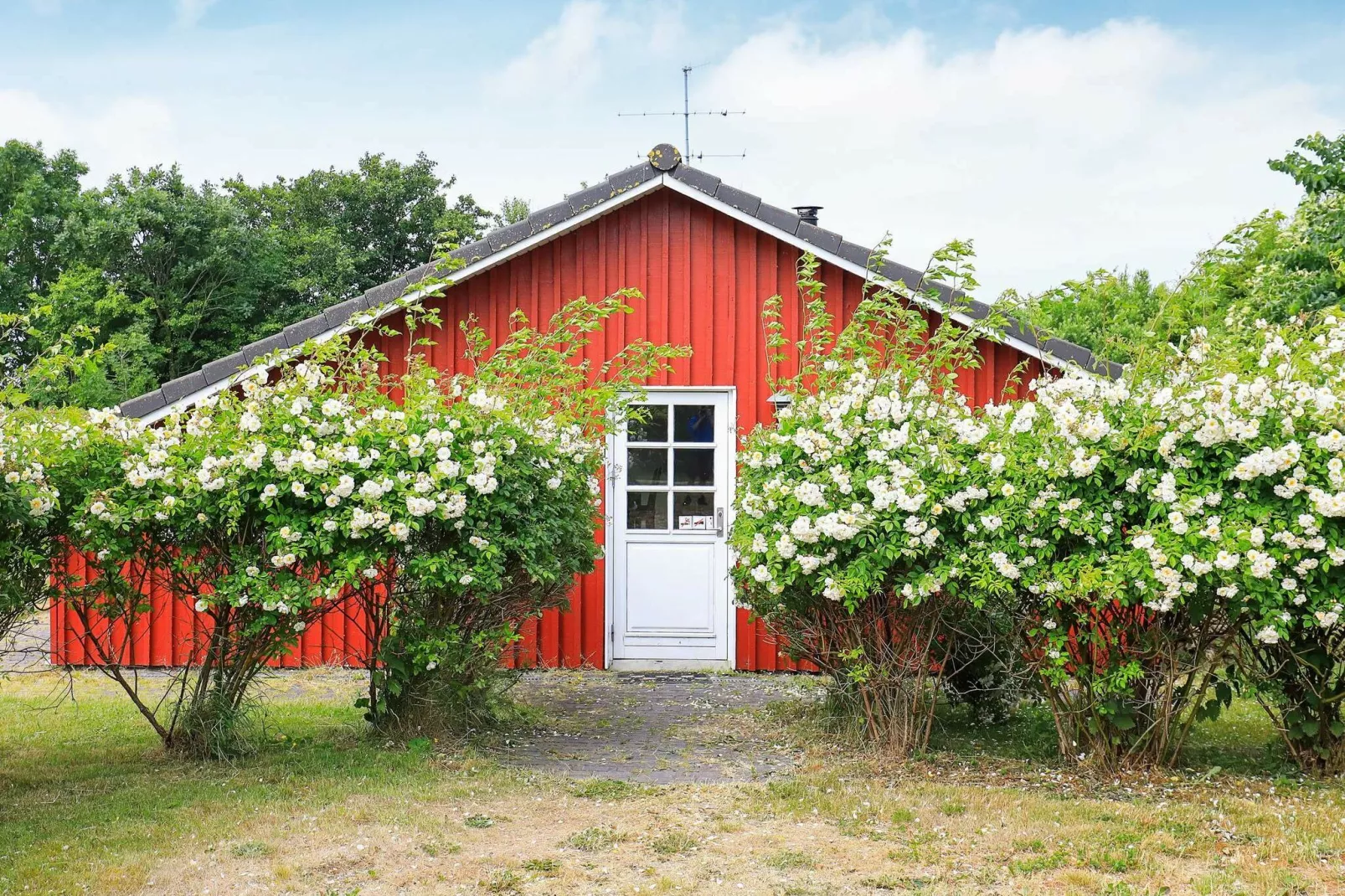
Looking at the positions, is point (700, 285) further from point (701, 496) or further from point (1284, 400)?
point (1284, 400)

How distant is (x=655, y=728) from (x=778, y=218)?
410 centimetres

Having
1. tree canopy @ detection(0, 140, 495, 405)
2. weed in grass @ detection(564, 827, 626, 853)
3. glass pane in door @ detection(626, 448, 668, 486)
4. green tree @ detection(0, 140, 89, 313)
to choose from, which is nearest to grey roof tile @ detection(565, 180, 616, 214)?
glass pane in door @ detection(626, 448, 668, 486)

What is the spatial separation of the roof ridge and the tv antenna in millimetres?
1667

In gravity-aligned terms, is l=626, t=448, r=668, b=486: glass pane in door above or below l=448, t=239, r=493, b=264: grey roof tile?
below

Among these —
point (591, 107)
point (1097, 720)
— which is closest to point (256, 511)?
point (1097, 720)

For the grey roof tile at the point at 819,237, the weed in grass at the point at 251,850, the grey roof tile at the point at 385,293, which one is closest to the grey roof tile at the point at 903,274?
the grey roof tile at the point at 819,237

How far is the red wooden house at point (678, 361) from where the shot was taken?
29.8 ft

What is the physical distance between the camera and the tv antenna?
10.5 m

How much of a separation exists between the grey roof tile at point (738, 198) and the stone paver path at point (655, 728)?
3.68 metres

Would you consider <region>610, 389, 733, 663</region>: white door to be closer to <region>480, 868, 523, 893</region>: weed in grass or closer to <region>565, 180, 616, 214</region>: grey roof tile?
<region>565, 180, 616, 214</region>: grey roof tile

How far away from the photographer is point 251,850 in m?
4.63

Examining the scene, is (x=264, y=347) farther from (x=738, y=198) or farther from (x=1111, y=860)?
(x=1111, y=860)

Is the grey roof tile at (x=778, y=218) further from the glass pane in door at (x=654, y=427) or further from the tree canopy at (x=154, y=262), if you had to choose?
the tree canopy at (x=154, y=262)

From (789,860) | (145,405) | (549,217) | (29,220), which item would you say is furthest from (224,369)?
(29,220)
